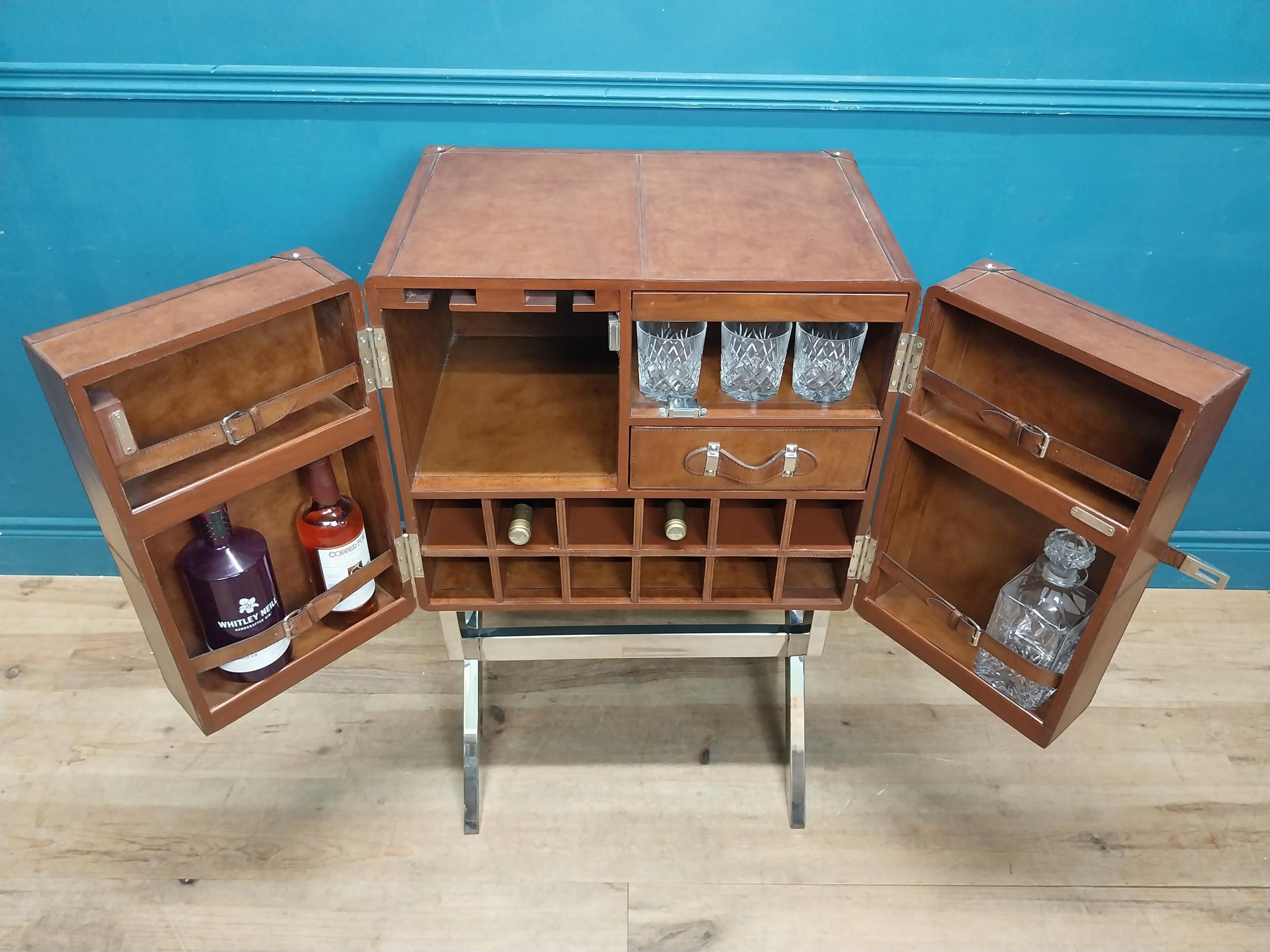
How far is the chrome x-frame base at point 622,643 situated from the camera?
5.13ft

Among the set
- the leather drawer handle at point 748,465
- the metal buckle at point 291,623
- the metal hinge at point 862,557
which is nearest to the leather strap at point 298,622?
the metal buckle at point 291,623

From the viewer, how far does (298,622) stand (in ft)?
4.09

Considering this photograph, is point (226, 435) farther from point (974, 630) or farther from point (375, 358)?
point (974, 630)

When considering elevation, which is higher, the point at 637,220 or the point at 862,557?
the point at 637,220

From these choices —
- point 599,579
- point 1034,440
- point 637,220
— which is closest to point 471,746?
point 599,579

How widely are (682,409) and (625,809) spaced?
2.74 ft

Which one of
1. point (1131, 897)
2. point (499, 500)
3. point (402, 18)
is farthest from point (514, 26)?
point (1131, 897)

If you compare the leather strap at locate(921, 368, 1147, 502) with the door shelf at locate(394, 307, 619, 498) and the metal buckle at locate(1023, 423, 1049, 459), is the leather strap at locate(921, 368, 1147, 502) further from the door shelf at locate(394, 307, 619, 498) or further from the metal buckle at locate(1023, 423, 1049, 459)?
the door shelf at locate(394, 307, 619, 498)

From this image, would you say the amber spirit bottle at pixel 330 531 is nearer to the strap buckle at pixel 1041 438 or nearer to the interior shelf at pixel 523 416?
the interior shelf at pixel 523 416

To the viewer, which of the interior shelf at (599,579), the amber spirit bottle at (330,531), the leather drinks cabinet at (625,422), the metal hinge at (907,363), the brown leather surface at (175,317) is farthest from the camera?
the interior shelf at (599,579)

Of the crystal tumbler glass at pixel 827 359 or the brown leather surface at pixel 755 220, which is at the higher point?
the brown leather surface at pixel 755 220

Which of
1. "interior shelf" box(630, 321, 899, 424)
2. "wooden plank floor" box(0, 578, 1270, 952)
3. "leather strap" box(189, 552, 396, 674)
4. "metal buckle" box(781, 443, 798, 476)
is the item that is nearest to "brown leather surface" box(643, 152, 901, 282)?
"interior shelf" box(630, 321, 899, 424)

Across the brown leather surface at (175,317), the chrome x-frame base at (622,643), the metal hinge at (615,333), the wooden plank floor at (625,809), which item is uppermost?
the brown leather surface at (175,317)

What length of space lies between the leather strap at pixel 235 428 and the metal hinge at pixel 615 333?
1.06 ft
